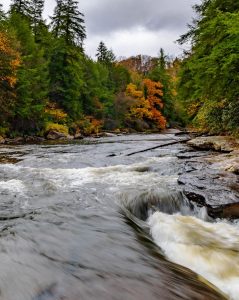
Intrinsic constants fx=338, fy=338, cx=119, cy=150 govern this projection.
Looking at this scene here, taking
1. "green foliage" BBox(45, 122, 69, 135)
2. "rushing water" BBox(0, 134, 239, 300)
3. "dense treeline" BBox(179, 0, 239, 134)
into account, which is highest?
"dense treeline" BBox(179, 0, 239, 134)

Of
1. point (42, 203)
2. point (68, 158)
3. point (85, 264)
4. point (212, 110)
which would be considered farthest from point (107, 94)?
point (85, 264)

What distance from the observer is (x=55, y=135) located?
29.2 m

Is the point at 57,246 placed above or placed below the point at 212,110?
below

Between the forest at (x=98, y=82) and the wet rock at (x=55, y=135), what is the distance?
1.62 feet

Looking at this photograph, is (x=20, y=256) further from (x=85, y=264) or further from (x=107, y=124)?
(x=107, y=124)

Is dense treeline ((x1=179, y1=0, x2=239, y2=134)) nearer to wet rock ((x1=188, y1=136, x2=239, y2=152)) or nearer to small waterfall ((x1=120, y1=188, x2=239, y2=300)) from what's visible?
wet rock ((x1=188, y1=136, x2=239, y2=152))

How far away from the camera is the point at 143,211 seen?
7.16 metres

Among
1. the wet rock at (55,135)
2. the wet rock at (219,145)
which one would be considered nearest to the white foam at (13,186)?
the wet rock at (219,145)

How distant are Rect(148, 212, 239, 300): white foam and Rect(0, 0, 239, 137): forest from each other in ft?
22.4

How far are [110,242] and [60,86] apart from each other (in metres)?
31.7

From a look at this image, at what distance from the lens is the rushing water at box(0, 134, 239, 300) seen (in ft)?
12.2

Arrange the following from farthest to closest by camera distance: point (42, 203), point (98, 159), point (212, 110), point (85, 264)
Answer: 1. point (212, 110)
2. point (98, 159)
3. point (42, 203)
4. point (85, 264)

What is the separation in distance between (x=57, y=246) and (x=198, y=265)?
2.01 m

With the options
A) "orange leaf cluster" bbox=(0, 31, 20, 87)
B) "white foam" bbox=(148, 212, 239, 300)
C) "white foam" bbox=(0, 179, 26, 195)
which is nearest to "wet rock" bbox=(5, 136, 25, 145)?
"orange leaf cluster" bbox=(0, 31, 20, 87)
